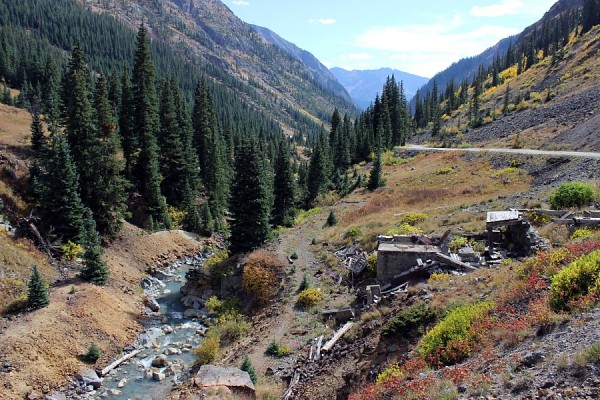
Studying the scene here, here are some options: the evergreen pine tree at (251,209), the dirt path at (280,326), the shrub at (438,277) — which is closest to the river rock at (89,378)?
the dirt path at (280,326)

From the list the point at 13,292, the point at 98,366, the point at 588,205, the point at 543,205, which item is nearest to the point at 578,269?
the point at 588,205

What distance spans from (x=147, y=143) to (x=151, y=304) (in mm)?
22706

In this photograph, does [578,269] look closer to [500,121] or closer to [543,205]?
[543,205]

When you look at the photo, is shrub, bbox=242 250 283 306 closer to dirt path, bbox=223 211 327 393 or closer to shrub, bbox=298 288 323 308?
dirt path, bbox=223 211 327 393

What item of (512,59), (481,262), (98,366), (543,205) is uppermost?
(512,59)

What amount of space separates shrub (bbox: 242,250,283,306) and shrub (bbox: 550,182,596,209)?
19591mm

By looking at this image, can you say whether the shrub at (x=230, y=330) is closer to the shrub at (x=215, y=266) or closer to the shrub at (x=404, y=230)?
the shrub at (x=215, y=266)

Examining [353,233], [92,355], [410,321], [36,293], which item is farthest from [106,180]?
[410,321]

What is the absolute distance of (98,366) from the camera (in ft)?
78.0

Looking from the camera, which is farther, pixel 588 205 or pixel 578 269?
pixel 588 205

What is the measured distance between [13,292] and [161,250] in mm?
17315

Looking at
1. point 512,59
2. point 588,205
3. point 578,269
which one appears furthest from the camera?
point 512,59

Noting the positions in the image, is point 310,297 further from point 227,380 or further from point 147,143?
point 147,143

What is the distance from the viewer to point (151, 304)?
3269cm
